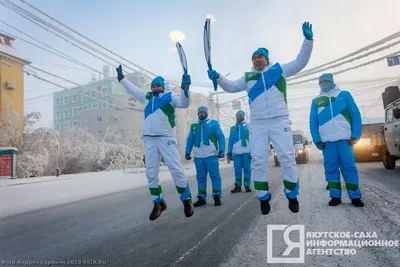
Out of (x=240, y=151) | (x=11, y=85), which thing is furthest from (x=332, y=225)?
(x=11, y=85)

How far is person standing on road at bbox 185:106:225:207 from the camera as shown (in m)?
6.91

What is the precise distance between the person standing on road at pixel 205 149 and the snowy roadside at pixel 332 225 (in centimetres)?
153

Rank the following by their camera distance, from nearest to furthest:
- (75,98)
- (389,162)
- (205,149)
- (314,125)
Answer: (314,125) < (205,149) < (389,162) < (75,98)

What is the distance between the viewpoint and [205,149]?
275 inches

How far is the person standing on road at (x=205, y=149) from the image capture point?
22.7 feet

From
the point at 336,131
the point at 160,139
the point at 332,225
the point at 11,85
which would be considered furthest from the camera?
the point at 11,85

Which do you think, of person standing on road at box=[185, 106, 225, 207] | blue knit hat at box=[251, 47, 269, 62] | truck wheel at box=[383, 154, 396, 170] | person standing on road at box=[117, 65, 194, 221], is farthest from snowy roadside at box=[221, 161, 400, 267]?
truck wheel at box=[383, 154, 396, 170]

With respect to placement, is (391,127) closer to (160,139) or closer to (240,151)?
(240,151)

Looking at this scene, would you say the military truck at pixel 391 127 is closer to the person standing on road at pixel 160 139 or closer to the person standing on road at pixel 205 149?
the person standing on road at pixel 205 149

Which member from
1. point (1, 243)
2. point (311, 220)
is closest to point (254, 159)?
point (311, 220)

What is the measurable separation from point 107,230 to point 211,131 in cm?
340

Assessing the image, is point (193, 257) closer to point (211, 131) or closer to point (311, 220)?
point (311, 220)

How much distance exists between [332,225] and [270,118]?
1.73 m

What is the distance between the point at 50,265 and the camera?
315 centimetres
